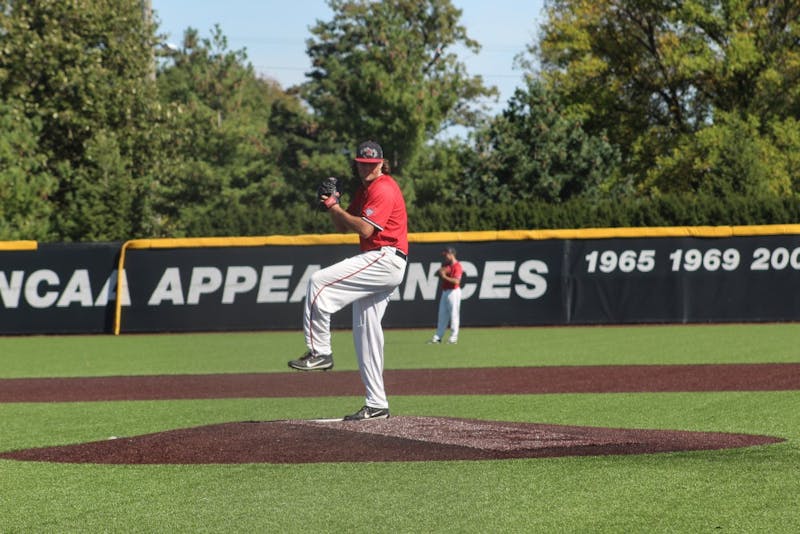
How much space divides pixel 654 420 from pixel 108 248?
18342mm

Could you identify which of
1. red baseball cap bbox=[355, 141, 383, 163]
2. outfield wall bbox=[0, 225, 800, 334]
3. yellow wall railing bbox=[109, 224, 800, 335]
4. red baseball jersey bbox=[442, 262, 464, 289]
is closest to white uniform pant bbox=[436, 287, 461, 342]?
red baseball jersey bbox=[442, 262, 464, 289]

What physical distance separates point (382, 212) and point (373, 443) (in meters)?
1.62

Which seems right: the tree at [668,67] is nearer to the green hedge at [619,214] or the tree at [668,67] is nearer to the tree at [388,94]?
the tree at [388,94]

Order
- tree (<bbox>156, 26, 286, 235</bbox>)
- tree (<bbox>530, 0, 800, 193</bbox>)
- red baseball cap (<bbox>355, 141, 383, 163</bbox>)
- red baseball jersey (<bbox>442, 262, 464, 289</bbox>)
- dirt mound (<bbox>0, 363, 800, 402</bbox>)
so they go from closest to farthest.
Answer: red baseball cap (<bbox>355, 141, 383, 163</bbox>) → dirt mound (<bbox>0, 363, 800, 402</bbox>) → red baseball jersey (<bbox>442, 262, 464, 289</bbox>) → tree (<bbox>530, 0, 800, 193</bbox>) → tree (<bbox>156, 26, 286, 235</bbox>)

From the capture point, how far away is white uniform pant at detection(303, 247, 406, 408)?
844cm

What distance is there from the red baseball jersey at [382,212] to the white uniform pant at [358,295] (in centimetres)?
9

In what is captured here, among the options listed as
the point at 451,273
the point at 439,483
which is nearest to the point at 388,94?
the point at 451,273

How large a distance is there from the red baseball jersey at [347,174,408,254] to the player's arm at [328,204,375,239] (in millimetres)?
45

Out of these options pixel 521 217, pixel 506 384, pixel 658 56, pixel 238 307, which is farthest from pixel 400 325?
pixel 658 56

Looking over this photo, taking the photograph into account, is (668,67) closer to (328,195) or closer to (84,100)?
(84,100)

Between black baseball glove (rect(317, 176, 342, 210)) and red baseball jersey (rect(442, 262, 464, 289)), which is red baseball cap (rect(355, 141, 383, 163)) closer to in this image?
black baseball glove (rect(317, 176, 342, 210))

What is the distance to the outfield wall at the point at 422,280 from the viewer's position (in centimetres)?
2589

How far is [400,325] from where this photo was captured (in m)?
26.3

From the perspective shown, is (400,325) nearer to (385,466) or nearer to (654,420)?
(654,420)
